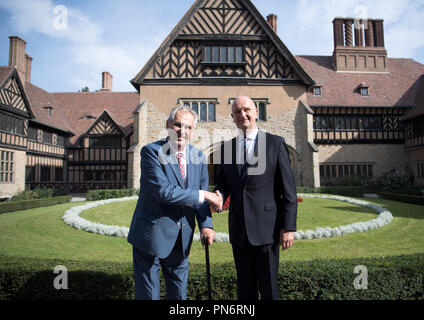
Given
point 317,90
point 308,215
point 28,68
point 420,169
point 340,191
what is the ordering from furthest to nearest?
point 28,68
point 317,90
point 420,169
point 340,191
point 308,215

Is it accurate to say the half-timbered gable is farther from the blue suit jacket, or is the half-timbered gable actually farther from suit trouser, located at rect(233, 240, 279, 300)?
suit trouser, located at rect(233, 240, 279, 300)

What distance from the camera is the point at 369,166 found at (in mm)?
23250

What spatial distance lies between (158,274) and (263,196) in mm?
1285

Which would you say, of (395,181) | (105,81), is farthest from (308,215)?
(105,81)

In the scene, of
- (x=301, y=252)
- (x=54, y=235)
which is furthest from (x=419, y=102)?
(x=54, y=235)

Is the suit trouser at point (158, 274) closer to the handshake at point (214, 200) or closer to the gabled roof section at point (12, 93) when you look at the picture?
the handshake at point (214, 200)

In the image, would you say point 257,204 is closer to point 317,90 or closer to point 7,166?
point 7,166

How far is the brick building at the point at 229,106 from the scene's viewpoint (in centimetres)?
1841

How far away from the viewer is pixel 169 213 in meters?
2.61

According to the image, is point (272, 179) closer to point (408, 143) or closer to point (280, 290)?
point (280, 290)

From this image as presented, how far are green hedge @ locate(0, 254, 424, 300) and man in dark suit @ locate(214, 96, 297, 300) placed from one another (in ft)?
3.28

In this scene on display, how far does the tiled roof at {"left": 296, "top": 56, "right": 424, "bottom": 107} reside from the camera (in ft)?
76.0

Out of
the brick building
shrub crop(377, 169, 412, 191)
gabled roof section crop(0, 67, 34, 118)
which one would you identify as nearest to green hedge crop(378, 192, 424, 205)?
the brick building
